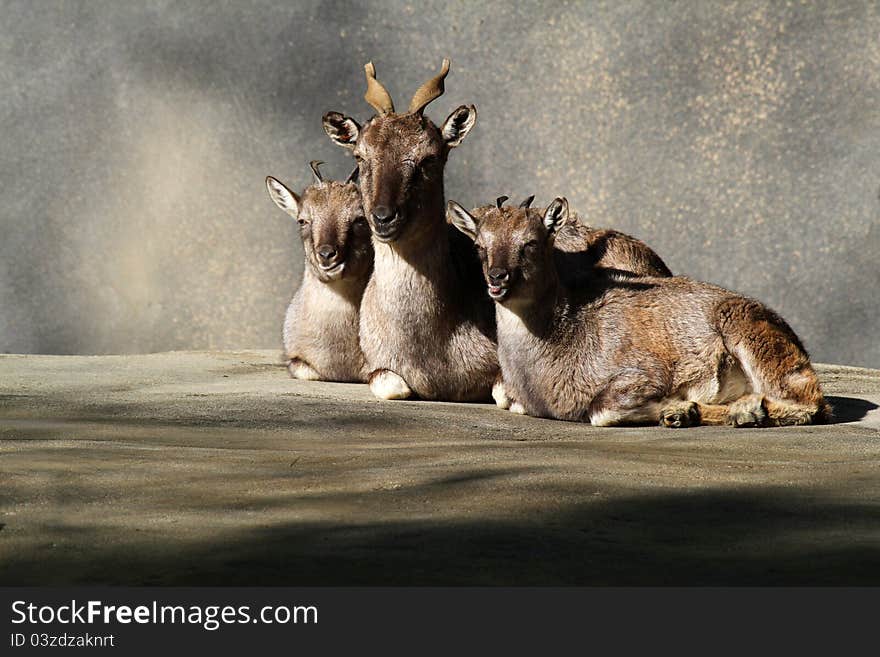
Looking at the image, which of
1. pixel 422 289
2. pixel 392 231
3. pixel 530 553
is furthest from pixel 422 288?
pixel 530 553

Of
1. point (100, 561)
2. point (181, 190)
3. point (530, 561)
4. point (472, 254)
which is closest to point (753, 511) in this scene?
point (530, 561)

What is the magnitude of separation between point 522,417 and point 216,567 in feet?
13.2

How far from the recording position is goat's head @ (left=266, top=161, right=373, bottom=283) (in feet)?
28.1

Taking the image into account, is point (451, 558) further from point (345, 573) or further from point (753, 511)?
point (753, 511)

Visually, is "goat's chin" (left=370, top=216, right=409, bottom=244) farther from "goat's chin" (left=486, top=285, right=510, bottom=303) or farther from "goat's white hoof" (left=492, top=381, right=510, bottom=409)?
"goat's white hoof" (left=492, top=381, right=510, bottom=409)

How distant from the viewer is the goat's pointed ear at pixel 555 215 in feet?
23.9

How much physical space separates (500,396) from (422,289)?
0.78 meters

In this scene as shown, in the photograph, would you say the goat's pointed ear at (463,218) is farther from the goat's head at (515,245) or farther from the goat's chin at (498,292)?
the goat's chin at (498,292)

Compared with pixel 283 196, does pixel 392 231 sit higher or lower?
lower

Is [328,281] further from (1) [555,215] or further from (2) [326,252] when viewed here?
(1) [555,215]

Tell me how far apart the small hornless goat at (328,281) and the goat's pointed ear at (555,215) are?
5.39ft

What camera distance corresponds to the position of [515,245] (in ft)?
23.4

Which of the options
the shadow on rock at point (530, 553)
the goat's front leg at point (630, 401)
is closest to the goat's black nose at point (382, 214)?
the goat's front leg at point (630, 401)

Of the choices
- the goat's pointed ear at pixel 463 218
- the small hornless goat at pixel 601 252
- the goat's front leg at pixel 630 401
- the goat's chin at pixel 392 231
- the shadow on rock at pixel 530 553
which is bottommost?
the shadow on rock at pixel 530 553
